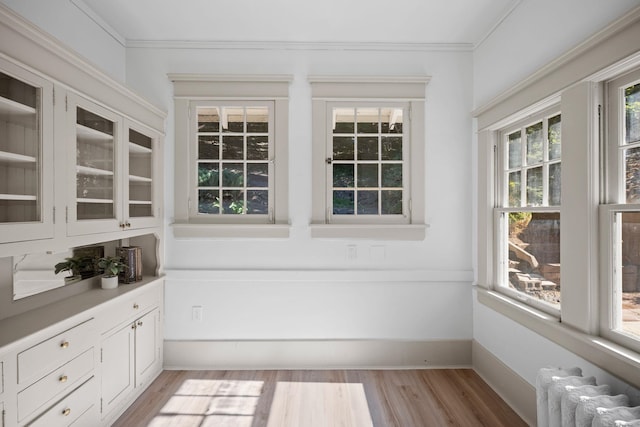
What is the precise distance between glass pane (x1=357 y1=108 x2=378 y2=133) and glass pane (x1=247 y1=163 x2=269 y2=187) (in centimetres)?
86

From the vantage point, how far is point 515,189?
7.94 ft

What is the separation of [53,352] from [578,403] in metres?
2.31

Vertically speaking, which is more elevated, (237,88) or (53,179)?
(237,88)

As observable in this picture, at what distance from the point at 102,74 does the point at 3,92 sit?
64cm

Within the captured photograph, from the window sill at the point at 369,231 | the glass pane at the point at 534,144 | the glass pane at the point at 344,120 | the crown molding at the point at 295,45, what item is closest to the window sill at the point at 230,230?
the window sill at the point at 369,231

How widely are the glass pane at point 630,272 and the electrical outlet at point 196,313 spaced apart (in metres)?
2.72

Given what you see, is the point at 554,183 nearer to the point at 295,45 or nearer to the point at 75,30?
the point at 295,45

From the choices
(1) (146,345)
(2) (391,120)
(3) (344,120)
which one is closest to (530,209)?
(2) (391,120)

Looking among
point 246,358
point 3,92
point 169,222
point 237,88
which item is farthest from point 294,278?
point 3,92

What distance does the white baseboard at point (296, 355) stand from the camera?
9.41 ft

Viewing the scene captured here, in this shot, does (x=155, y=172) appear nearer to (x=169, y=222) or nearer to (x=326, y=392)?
(x=169, y=222)

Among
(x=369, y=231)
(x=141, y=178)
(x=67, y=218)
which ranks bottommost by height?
(x=369, y=231)

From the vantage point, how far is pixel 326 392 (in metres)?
2.51

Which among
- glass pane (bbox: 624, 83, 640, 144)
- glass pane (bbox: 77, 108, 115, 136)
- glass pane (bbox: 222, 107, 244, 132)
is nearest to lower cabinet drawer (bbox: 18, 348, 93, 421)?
glass pane (bbox: 77, 108, 115, 136)
